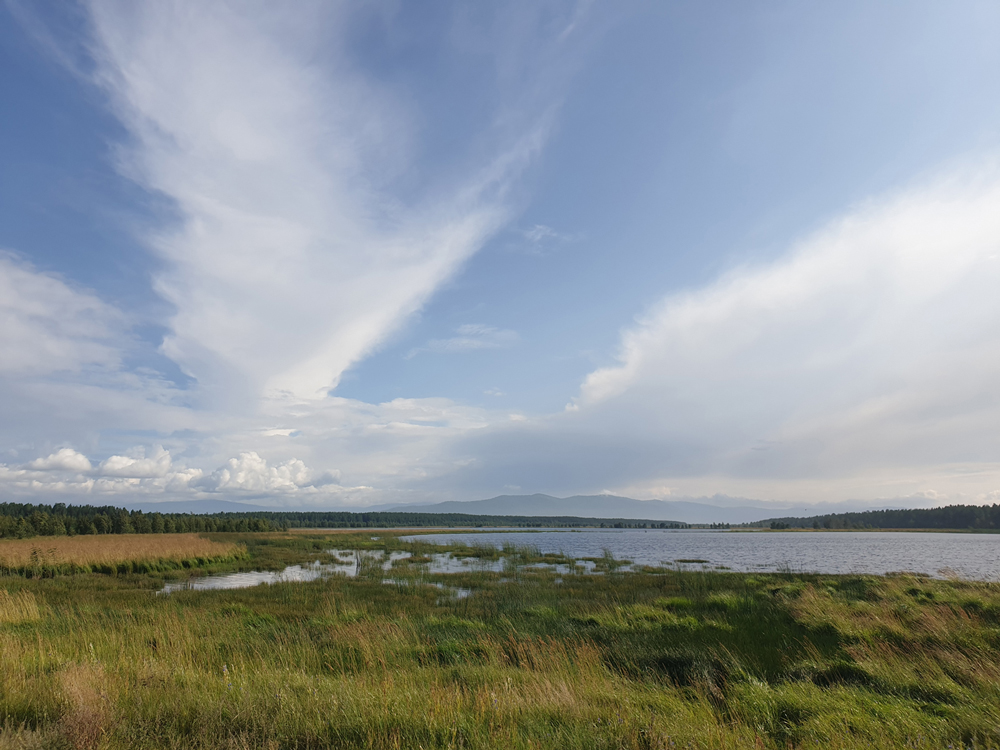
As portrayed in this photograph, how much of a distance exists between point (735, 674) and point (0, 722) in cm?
1169

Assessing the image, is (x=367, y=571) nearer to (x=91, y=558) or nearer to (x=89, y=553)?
(x=91, y=558)

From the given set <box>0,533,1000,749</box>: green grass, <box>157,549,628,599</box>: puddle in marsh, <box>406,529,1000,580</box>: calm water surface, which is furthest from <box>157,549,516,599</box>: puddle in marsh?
<box>406,529,1000,580</box>: calm water surface

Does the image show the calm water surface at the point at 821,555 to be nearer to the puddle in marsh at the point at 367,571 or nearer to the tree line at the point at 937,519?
the puddle in marsh at the point at 367,571

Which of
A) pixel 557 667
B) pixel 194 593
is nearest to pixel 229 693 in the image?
pixel 557 667

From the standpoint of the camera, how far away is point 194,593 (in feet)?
77.7

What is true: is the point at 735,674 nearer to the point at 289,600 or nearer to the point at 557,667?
the point at 557,667

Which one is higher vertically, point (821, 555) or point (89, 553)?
point (89, 553)

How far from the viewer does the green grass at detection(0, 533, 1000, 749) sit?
606 centimetres

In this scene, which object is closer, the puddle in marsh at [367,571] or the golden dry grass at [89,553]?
the puddle in marsh at [367,571]

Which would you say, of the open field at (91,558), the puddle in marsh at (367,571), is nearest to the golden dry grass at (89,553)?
the open field at (91,558)

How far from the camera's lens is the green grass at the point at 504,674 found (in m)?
6.06

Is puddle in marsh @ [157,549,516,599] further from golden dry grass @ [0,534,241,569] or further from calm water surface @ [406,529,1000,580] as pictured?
calm water surface @ [406,529,1000,580]

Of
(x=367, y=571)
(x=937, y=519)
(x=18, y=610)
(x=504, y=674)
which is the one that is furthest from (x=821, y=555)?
(x=937, y=519)

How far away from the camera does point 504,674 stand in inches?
361
